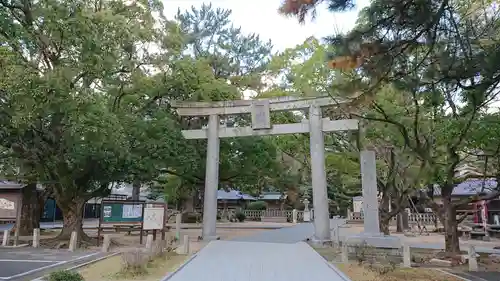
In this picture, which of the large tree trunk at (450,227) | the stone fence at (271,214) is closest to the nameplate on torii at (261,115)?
the large tree trunk at (450,227)

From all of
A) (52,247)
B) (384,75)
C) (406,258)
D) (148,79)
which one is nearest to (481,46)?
(384,75)

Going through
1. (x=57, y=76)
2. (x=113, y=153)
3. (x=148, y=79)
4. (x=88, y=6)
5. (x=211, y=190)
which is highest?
(x=88, y=6)

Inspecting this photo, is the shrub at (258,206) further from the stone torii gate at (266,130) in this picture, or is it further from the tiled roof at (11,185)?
the stone torii gate at (266,130)

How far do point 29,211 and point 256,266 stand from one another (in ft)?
42.9

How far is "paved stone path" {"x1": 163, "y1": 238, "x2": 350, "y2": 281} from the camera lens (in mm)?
7484

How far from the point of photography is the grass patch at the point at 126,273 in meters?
7.86

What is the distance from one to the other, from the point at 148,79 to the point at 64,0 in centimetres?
507

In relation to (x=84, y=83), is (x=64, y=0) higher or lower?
higher

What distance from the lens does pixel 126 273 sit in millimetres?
8047

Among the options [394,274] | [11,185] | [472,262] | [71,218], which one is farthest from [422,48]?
[11,185]

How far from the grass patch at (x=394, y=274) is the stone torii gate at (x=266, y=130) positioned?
451 centimetres

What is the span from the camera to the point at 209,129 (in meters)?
16.0

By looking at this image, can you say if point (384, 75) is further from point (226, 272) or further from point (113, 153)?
point (113, 153)

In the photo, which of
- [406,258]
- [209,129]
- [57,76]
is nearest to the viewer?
[406,258]
